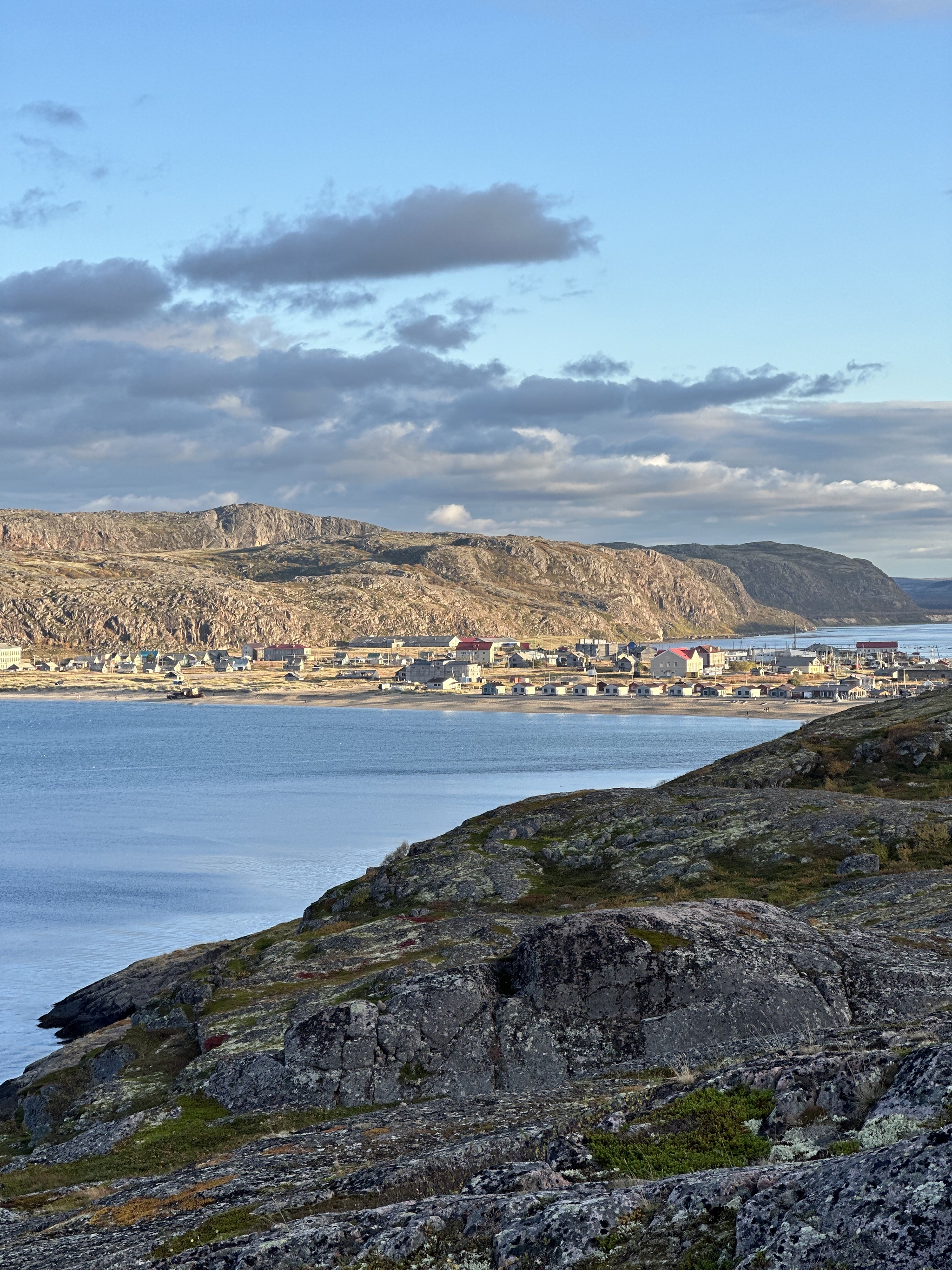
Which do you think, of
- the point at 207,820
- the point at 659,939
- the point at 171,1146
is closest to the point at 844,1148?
the point at 659,939

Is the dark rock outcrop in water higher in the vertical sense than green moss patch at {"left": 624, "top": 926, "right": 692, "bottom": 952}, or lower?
lower

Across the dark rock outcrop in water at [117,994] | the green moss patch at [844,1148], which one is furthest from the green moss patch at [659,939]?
the dark rock outcrop in water at [117,994]

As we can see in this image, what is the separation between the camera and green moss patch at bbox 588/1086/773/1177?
40.6 ft

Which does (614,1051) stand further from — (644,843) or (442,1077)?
(644,843)

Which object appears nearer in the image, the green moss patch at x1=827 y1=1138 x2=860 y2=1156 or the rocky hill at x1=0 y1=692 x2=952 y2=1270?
the rocky hill at x1=0 y1=692 x2=952 y2=1270

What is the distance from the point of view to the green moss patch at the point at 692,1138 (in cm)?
1238

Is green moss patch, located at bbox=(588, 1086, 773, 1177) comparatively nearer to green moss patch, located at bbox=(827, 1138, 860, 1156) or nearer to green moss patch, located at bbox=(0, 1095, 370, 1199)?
green moss patch, located at bbox=(827, 1138, 860, 1156)

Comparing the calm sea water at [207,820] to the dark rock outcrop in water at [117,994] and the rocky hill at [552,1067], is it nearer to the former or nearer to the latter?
the dark rock outcrop in water at [117,994]

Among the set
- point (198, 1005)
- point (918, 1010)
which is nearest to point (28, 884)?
point (198, 1005)

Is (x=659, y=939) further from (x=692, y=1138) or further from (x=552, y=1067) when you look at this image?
(x=692, y=1138)

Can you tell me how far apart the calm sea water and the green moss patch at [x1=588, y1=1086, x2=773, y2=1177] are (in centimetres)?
3799

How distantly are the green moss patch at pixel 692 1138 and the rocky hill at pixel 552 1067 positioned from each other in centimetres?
5

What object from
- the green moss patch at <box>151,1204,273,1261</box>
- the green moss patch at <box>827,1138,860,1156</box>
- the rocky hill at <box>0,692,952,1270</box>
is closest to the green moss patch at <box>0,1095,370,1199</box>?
the rocky hill at <box>0,692,952,1270</box>

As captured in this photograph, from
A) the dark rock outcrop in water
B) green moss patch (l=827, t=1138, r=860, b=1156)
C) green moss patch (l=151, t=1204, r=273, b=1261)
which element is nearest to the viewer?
green moss patch (l=827, t=1138, r=860, b=1156)
